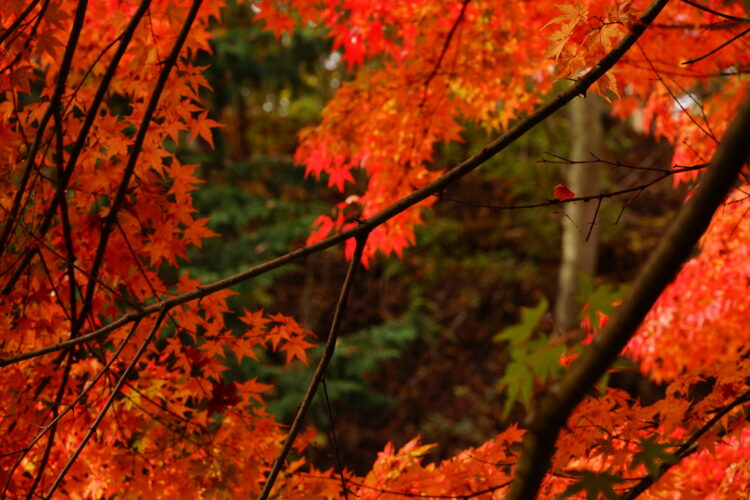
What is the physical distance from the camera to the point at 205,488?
225 cm

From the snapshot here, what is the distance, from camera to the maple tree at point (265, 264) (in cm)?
158

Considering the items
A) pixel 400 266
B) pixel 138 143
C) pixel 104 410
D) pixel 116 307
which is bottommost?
pixel 104 410

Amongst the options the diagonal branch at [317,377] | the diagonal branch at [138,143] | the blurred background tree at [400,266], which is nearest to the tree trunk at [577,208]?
the blurred background tree at [400,266]

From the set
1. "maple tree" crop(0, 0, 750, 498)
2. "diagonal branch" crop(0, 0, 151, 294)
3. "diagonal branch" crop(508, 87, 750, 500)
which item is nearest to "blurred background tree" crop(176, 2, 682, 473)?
"maple tree" crop(0, 0, 750, 498)

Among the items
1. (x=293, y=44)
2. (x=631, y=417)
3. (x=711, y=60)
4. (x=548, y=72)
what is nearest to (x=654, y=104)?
(x=711, y=60)

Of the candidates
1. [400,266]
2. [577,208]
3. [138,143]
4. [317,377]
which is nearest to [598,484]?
[317,377]

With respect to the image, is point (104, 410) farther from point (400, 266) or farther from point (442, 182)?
point (400, 266)

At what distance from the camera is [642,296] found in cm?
81

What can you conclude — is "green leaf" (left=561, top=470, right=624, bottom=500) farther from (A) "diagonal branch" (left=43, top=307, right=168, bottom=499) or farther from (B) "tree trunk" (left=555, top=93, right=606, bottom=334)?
(B) "tree trunk" (left=555, top=93, right=606, bottom=334)

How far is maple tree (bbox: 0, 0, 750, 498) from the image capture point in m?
1.58

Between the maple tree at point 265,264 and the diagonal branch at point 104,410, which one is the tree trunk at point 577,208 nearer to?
the maple tree at point 265,264

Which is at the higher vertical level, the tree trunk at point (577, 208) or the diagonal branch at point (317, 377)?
the tree trunk at point (577, 208)

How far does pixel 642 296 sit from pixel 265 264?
0.95 meters

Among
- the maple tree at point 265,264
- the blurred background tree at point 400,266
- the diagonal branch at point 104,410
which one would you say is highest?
the blurred background tree at point 400,266
